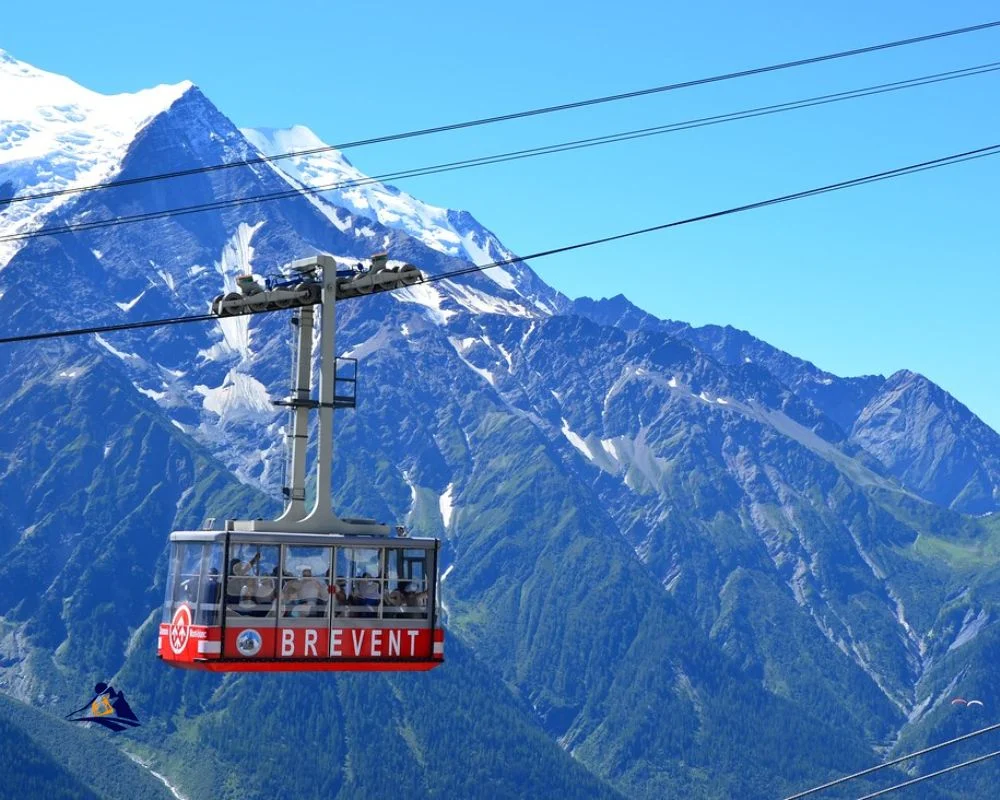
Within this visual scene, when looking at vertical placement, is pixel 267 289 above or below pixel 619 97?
below

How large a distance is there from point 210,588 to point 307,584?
2.72 m

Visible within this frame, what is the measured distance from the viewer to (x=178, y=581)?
55.2 metres

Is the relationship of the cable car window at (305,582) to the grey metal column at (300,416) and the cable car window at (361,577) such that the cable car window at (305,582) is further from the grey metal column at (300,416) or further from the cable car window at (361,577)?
the grey metal column at (300,416)

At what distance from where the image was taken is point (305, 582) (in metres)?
54.7

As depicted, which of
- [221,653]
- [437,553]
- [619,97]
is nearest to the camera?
[221,653]

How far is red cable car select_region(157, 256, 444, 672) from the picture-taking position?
175ft

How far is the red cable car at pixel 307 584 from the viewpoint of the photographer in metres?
53.4

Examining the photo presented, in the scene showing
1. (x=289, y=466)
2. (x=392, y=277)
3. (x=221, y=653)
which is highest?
(x=392, y=277)

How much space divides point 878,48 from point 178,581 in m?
24.8

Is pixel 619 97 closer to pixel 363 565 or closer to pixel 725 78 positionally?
pixel 725 78

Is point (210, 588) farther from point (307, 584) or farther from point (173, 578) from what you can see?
point (307, 584)

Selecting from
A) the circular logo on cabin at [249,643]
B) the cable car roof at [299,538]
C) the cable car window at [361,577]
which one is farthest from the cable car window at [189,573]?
the cable car window at [361,577]

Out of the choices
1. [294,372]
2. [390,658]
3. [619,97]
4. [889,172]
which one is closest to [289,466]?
[294,372]

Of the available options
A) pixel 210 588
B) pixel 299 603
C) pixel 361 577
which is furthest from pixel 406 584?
pixel 210 588
